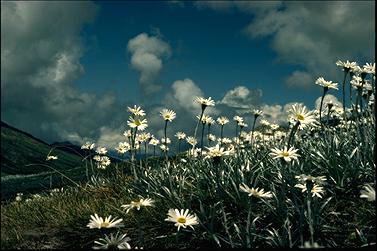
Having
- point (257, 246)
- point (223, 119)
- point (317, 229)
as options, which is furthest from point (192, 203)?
point (223, 119)

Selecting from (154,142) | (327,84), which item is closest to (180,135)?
(154,142)

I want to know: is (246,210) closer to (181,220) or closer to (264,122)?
(181,220)

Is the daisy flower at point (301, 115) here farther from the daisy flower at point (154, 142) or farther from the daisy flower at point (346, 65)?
the daisy flower at point (154, 142)

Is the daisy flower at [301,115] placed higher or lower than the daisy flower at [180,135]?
lower

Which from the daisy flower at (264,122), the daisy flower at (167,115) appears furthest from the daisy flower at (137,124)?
the daisy flower at (264,122)

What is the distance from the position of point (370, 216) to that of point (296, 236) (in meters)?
1.12

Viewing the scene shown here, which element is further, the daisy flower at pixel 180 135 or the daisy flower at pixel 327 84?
the daisy flower at pixel 180 135

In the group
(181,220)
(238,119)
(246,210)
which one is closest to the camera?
Answer: (181,220)

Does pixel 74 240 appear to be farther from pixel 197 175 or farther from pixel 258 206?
pixel 258 206

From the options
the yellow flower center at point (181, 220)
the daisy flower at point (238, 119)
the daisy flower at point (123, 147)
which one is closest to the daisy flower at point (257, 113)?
the daisy flower at point (238, 119)

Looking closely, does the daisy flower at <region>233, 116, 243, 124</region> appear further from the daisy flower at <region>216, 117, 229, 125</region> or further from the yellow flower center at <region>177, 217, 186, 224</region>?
the yellow flower center at <region>177, 217, 186, 224</region>

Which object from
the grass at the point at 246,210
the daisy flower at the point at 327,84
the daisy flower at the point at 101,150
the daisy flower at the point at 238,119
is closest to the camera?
the grass at the point at 246,210

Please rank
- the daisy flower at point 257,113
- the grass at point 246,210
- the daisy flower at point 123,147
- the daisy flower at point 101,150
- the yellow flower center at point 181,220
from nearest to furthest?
the yellow flower center at point 181,220
the grass at point 246,210
the daisy flower at point 257,113
the daisy flower at point 123,147
the daisy flower at point 101,150

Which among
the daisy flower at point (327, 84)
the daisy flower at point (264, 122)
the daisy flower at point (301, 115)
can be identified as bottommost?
the daisy flower at point (301, 115)
